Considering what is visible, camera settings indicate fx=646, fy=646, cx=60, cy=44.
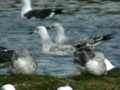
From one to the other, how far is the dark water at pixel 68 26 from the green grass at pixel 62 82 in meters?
2.40

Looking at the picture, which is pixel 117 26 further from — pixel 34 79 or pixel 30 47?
pixel 34 79

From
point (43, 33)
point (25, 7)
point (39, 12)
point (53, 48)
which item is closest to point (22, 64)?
point (53, 48)

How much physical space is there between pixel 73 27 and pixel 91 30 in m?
0.70

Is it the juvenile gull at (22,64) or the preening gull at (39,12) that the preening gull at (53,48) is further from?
the preening gull at (39,12)

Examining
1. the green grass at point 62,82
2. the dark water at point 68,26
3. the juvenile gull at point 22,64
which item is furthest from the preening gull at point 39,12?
the green grass at point 62,82

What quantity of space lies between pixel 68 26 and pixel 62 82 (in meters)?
12.1

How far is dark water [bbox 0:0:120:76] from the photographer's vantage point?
17.5 m

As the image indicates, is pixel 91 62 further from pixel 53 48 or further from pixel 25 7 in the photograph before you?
pixel 25 7

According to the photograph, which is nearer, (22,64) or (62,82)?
(62,82)

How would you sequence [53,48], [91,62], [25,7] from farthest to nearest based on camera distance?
[25,7], [53,48], [91,62]

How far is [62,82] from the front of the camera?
37.3ft

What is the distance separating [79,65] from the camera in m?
12.4

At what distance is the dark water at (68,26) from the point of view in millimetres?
17519

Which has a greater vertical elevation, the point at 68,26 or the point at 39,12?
the point at 68,26
